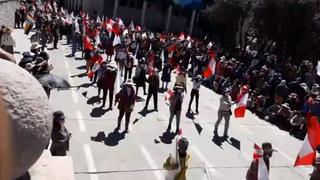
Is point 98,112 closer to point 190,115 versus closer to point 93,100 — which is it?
point 93,100

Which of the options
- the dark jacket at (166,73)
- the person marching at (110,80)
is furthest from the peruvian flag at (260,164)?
the dark jacket at (166,73)

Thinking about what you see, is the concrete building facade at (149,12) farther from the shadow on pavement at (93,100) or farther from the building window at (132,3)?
the shadow on pavement at (93,100)

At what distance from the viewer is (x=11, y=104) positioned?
3549mm

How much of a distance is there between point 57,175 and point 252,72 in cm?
1637

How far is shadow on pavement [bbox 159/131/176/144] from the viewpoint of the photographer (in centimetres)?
1343

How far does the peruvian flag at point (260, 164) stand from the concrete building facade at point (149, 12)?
48.1 meters

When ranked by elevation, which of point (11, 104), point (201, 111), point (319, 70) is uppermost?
point (11, 104)

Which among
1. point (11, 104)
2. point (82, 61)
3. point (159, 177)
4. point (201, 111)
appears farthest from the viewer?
point (82, 61)

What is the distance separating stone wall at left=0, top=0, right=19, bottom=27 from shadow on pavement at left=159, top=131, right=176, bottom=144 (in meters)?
18.1

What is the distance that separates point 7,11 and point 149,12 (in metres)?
28.7

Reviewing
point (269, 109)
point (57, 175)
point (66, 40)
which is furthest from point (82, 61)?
point (57, 175)

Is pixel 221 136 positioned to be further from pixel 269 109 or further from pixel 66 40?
pixel 66 40

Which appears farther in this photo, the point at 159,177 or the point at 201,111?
the point at 201,111

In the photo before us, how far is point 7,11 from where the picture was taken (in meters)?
31.4
